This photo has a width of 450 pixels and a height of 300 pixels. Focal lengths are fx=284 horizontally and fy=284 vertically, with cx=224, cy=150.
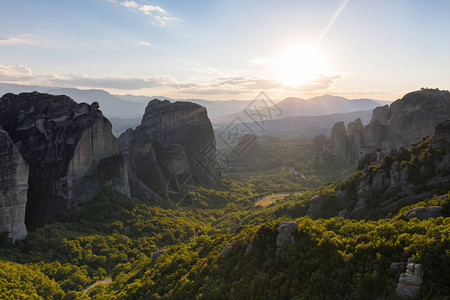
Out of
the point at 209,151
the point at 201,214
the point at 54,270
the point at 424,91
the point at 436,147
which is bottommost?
the point at 201,214

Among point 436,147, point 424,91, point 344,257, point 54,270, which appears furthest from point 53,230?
point 424,91

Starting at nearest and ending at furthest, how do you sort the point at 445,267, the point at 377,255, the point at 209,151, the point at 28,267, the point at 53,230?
the point at 445,267
the point at 377,255
the point at 28,267
the point at 53,230
the point at 209,151

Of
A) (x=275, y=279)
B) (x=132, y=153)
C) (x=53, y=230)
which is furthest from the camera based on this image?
(x=132, y=153)

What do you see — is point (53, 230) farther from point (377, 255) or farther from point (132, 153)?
point (377, 255)

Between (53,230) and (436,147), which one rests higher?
(436,147)

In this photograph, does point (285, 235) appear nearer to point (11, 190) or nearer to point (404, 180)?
point (404, 180)

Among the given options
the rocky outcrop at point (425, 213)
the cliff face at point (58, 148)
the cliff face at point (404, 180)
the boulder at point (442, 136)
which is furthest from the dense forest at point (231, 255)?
the cliff face at point (58, 148)

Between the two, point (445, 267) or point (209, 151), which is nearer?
point (445, 267)
